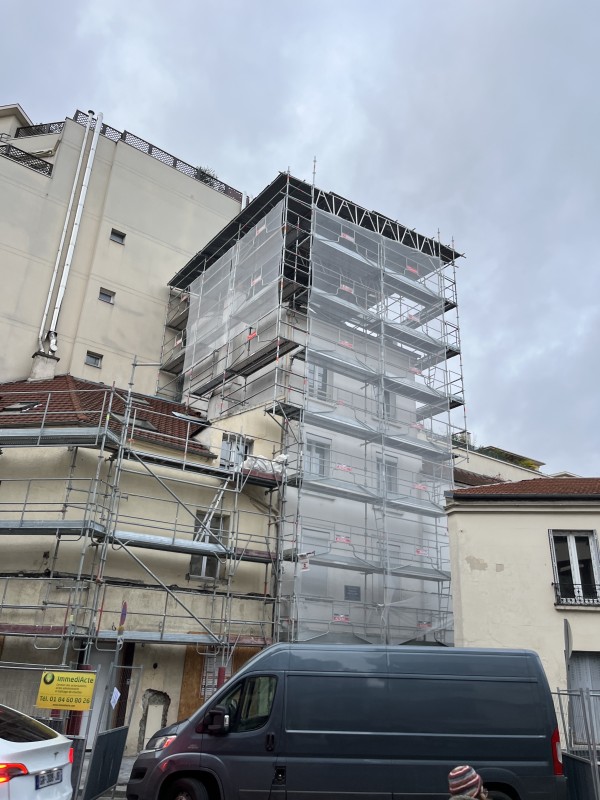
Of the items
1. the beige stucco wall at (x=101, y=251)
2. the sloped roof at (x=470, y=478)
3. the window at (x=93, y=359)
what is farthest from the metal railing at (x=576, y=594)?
the window at (x=93, y=359)

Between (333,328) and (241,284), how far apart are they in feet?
13.2

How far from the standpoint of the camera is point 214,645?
15281 mm

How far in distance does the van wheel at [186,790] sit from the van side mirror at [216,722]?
58cm

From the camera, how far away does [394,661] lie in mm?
8336

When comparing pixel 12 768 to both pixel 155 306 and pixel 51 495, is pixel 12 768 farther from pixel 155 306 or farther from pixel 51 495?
pixel 155 306

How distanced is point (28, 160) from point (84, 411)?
16.3 metres

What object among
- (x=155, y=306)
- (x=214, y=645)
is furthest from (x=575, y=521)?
(x=155, y=306)

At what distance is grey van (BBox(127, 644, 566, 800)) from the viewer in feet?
25.0

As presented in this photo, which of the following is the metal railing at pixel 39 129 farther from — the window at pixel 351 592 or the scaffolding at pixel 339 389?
the window at pixel 351 592

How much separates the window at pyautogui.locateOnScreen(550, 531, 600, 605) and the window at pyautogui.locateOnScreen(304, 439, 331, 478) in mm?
7524

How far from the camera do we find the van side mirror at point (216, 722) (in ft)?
25.7

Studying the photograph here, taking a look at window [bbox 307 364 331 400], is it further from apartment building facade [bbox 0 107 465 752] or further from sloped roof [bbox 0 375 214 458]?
sloped roof [bbox 0 375 214 458]

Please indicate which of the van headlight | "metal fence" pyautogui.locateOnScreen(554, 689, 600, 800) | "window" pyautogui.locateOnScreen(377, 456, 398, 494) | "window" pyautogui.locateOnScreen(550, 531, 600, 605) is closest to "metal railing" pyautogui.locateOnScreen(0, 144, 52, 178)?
"window" pyautogui.locateOnScreen(377, 456, 398, 494)

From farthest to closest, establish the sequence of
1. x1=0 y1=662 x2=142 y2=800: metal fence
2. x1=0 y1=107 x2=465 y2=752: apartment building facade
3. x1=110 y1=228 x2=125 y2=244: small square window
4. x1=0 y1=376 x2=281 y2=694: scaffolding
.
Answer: x1=110 y1=228 x2=125 y2=244: small square window → x1=0 y1=107 x2=465 y2=752: apartment building facade → x1=0 y1=376 x2=281 y2=694: scaffolding → x1=0 y1=662 x2=142 y2=800: metal fence
